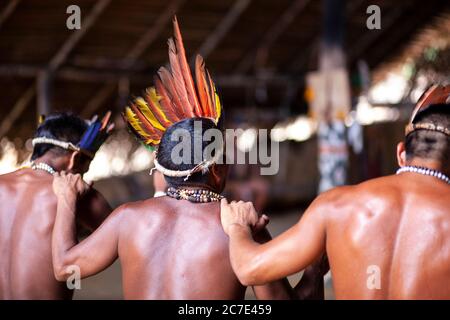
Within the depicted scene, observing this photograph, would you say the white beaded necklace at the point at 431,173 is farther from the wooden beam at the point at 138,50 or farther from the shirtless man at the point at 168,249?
the wooden beam at the point at 138,50

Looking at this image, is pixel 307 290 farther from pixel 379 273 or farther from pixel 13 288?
pixel 13 288

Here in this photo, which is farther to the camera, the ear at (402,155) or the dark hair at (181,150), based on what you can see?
the dark hair at (181,150)

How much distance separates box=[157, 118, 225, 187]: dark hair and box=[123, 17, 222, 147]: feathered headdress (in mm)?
101

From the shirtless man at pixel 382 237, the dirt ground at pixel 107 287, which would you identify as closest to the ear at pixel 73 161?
the shirtless man at pixel 382 237

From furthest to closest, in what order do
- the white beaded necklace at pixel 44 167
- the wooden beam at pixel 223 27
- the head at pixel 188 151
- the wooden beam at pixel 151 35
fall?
the wooden beam at pixel 223 27
the wooden beam at pixel 151 35
the white beaded necklace at pixel 44 167
the head at pixel 188 151

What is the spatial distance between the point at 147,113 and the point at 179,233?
688 millimetres

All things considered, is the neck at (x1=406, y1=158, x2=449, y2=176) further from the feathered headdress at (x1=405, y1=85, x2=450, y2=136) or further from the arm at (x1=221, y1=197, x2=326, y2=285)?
the arm at (x1=221, y1=197, x2=326, y2=285)

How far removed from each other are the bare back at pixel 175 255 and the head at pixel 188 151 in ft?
0.39

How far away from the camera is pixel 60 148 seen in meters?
3.58

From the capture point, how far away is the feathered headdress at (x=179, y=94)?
3033 millimetres

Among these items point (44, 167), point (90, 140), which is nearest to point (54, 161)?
point (44, 167)

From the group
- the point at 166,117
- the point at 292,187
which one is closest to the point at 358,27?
the point at 292,187

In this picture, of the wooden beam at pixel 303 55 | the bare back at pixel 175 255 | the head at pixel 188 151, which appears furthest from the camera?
the wooden beam at pixel 303 55

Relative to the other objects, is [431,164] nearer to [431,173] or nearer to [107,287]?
[431,173]
